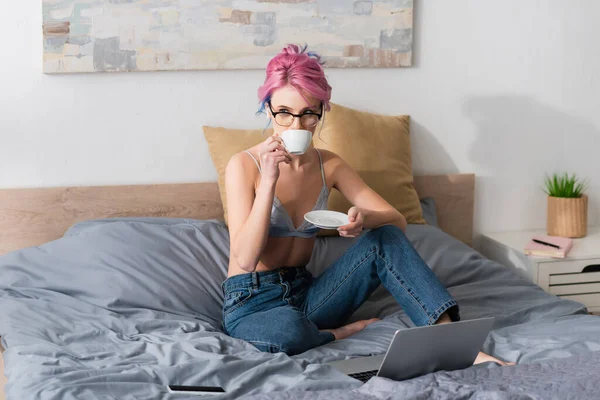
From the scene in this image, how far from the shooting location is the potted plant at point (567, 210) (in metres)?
2.99

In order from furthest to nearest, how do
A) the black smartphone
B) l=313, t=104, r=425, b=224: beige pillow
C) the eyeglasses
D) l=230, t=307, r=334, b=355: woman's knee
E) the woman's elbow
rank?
l=313, t=104, r=425, b=224: beige pillow → the woman's elbow → the eyeglasses → l=230, t=307, r=334, b=355: woman's knee → the black smartphone

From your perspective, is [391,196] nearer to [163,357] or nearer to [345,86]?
[345,86]

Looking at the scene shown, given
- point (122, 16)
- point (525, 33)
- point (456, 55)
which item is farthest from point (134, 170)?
point (525, 33)

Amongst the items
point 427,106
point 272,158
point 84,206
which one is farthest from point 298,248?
point 427,106

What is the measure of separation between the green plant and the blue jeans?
1.25 metres

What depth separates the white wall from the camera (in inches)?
106

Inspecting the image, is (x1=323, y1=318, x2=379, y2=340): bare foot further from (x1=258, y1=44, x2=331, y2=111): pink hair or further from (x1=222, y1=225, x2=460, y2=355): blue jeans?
(x1=258, y1=44, x2=331, y2=111): pink hair

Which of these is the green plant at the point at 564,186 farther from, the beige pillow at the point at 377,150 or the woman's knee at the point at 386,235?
the woman's knee at the point at 386,235

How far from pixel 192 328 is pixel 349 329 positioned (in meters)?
0.43

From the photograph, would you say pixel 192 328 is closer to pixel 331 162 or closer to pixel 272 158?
pixel 272 158

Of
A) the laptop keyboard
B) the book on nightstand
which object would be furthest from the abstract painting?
the laptop keyboard

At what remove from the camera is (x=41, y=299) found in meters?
2.21

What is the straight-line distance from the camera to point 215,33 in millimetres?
2762

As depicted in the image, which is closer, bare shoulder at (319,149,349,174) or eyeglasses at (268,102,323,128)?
eyeglasses at (268,102,323,128)
